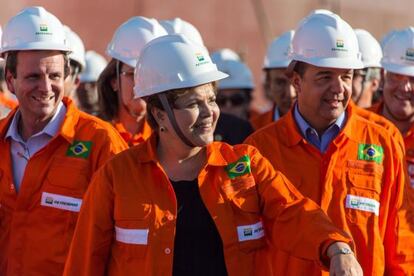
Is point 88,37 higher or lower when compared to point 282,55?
lower

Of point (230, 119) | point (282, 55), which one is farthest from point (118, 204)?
point (282, 55)

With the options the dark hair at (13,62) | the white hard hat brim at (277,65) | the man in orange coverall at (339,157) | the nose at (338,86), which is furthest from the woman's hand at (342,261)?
the white hard hat brim at (277,65)

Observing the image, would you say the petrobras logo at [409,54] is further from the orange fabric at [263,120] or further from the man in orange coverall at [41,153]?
the man in orange coverall at [41,153]

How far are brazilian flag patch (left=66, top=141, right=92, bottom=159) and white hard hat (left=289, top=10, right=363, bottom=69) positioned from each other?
4.22 feet

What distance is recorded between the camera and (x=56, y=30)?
6.78 m

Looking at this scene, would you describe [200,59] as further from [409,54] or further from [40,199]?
[409,54]

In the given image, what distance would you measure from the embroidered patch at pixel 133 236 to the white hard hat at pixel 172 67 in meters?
0.69

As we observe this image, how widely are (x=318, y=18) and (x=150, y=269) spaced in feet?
7.37

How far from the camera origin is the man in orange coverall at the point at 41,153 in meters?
6.33

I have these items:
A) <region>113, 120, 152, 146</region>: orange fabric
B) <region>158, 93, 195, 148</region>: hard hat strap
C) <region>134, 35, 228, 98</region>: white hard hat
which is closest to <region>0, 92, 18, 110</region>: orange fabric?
<region>113, 120, 152, 146</region>: orange fabric

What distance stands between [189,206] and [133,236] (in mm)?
292

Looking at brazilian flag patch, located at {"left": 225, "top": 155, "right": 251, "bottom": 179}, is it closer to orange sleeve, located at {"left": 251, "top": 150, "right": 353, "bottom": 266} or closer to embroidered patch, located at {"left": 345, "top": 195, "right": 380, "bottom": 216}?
orange sleeve, located at {"left": 251, "top": 150, "right": 353, "bottom": 266}

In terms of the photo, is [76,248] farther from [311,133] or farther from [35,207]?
[311,133]

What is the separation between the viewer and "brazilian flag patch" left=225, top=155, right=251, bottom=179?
534cm
